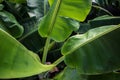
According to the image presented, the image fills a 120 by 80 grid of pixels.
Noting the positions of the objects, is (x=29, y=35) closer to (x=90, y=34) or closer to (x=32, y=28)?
(x=32, y=28)

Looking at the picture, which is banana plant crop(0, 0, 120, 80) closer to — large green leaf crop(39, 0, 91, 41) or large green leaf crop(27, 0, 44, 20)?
large green leaf crop(39, 0, 91, 41)

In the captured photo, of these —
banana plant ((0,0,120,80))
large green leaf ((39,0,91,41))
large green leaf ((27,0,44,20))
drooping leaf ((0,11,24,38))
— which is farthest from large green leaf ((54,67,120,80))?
large green leaf ((27,0,44,20))

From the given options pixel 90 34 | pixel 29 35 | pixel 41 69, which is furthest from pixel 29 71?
pixel 29 35

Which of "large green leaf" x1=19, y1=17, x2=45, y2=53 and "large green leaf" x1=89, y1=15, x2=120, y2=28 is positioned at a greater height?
"large green leaf" x1=89, y1=15, x2=120, y2=28

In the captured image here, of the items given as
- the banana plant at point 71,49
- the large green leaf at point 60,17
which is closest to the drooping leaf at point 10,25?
the banana plant at point 71,49

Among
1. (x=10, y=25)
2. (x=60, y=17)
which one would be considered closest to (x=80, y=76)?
(x=60, y=17)

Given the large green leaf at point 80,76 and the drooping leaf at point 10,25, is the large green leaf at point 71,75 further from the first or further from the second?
the drooping leaf at point 10,25
